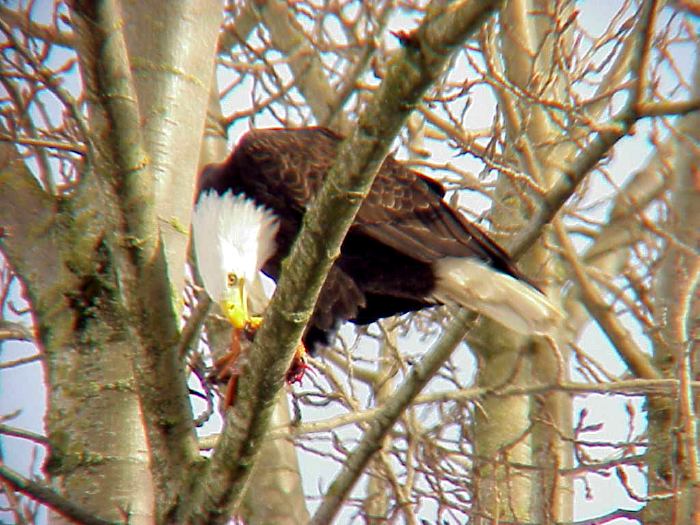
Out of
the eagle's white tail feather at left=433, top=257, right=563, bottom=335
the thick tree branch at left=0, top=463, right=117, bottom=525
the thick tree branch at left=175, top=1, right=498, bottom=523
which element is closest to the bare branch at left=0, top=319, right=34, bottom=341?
the thick tree branch at left=0, top=463, right=117, bottom=525

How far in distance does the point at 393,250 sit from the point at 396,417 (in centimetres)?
150

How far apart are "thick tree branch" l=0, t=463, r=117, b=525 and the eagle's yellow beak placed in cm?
125

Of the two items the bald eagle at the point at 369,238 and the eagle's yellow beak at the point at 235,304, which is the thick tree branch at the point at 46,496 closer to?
the eagle's yellow beak at the point at 235,304

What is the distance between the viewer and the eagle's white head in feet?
11.9

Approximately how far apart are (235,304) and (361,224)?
2.56 feet

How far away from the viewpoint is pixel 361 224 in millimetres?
4109

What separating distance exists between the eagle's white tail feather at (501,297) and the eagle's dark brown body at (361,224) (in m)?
0.05

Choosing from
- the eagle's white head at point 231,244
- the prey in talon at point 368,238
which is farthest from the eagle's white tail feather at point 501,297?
the eagle's white head at point 231,244

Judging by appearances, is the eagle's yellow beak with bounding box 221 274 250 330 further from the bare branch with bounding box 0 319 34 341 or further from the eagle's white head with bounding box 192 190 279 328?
the bare branch with bounding box 0 319 34 341

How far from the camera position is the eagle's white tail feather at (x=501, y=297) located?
4090mm

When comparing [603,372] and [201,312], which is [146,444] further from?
[603,372]

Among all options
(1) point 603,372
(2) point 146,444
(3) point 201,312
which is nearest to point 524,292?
(1) point 603,372

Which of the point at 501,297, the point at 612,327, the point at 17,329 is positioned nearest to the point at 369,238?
the point at 501,297

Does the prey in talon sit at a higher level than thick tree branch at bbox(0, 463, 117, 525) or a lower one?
higher
